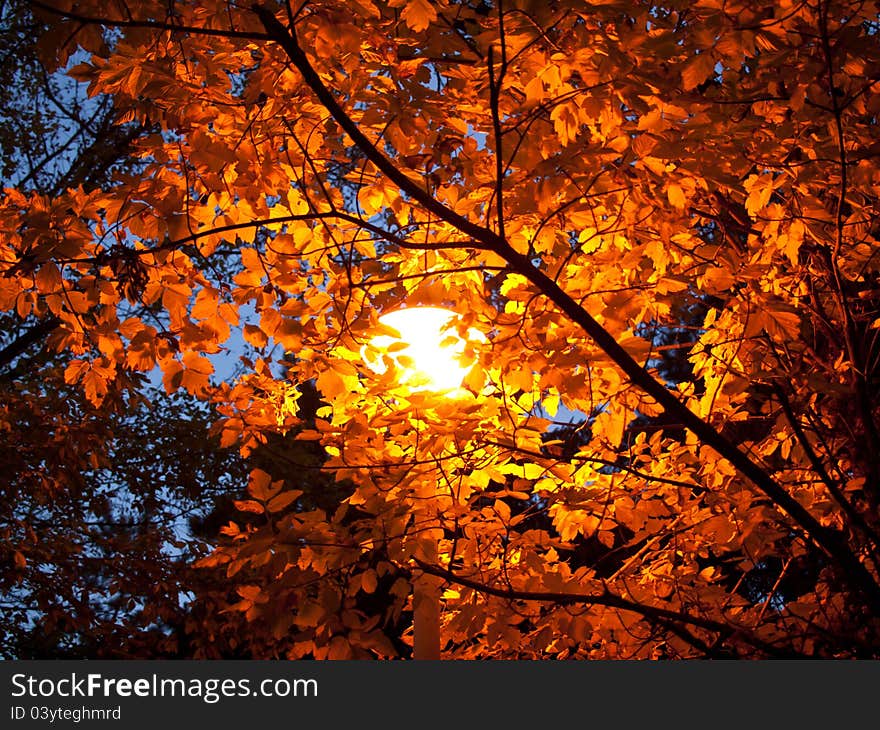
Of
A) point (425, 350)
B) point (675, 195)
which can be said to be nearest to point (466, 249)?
point (425, 350)

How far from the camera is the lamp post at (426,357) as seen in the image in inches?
101

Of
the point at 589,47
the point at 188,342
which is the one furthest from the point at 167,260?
the point at 589,47

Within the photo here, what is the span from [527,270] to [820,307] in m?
2.02

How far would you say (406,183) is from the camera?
80.9 inches

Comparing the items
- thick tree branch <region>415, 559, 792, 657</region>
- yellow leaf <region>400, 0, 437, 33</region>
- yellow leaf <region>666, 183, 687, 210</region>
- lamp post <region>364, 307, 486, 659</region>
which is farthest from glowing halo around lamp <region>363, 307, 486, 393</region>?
yellow leaf <region>400, 0, 437, 33</region>

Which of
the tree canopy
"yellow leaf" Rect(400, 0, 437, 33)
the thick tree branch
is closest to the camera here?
"yellow leaf" Rect(400, 0, 437, 33)

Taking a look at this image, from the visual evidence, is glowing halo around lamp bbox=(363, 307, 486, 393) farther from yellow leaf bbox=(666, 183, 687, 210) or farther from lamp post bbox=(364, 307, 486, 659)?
yellow leaf bbox=(666, 183, 687, 210)

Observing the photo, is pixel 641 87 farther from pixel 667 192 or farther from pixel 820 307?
pixel 820 307

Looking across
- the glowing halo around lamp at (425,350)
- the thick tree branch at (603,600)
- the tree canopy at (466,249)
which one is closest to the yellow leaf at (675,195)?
the tree canopy at (466,249)

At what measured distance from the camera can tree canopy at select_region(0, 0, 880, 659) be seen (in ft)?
7.19

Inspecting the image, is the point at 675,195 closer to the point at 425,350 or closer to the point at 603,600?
the point at 425,350

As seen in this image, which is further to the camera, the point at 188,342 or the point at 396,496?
the point at 396,496

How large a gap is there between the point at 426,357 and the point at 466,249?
415 millimetres

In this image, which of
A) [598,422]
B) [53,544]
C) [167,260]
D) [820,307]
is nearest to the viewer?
[167,260]
